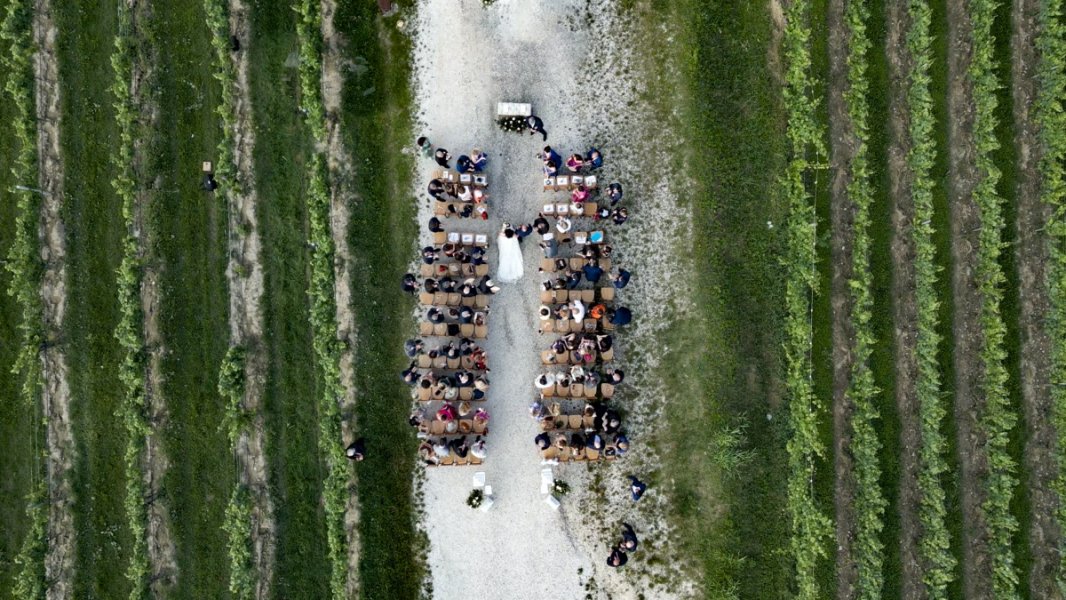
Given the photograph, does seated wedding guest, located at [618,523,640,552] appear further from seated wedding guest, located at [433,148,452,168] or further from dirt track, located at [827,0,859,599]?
seated wedding guest, located at [433,148,452,168]

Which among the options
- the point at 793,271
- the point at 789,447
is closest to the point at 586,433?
the point at 789,447

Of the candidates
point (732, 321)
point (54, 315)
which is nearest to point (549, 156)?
Answer: point (732, 321)

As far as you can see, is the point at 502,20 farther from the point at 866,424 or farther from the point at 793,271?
the point at 866,424

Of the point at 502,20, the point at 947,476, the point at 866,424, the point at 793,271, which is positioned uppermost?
the point at 502,20

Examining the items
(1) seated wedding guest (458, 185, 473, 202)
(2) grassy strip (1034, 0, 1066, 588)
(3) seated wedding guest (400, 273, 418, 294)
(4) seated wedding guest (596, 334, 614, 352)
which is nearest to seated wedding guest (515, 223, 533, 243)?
(1) seated wedding guest (458, 185, 473, 202)

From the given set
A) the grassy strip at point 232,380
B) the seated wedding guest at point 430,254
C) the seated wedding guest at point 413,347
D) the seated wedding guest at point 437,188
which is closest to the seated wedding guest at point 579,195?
the seated wedding guest at point 437,188

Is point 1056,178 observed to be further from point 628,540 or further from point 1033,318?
point 628,540
